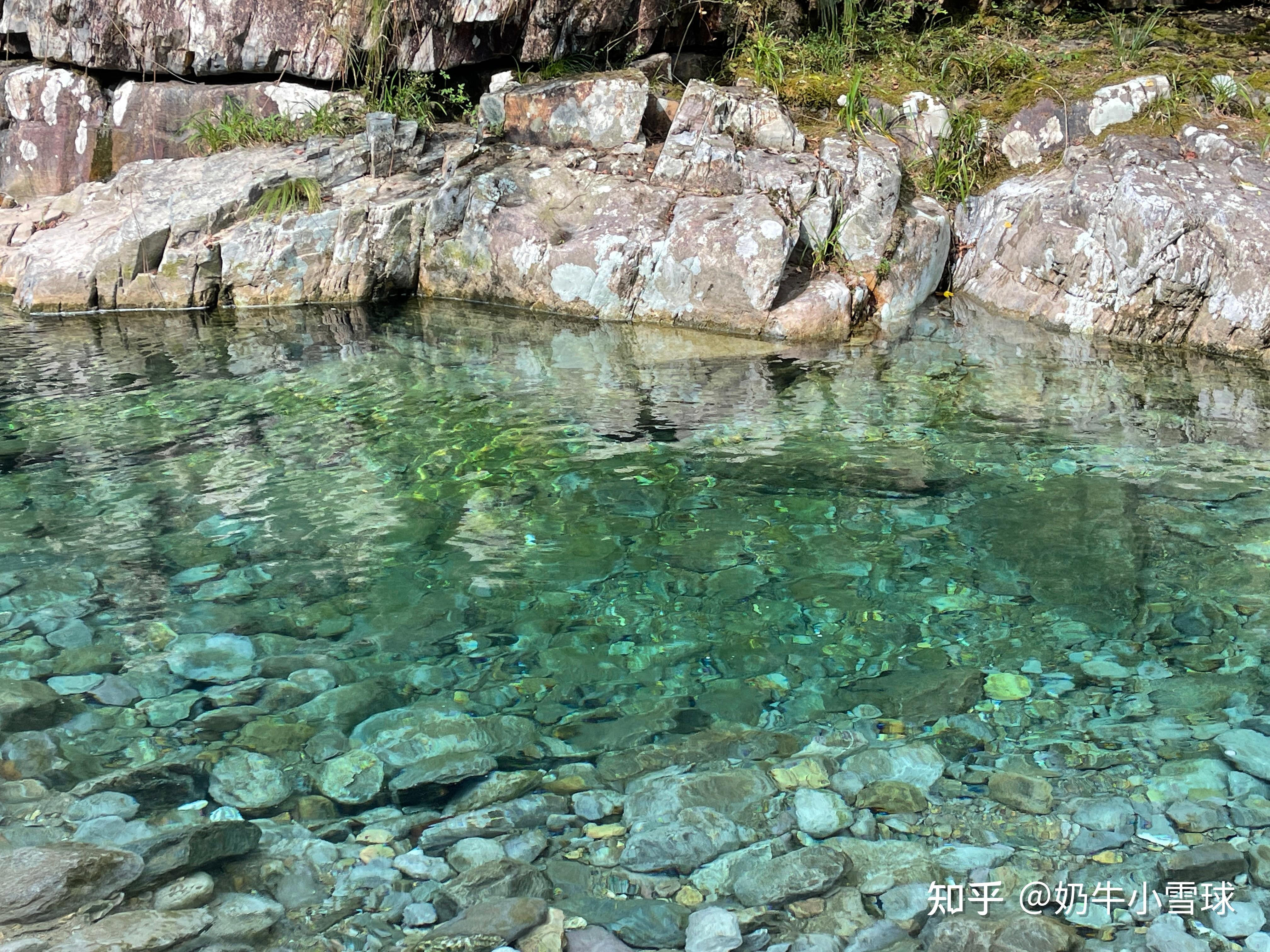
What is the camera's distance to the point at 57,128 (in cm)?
888

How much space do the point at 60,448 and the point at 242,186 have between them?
4.00 meters

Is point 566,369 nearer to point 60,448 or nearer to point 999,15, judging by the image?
point 60,448

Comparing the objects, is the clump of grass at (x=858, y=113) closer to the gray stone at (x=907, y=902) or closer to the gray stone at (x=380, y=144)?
the gray stone at (x=380, y=144)

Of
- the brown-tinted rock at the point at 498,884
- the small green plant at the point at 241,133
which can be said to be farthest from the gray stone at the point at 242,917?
the small green plant at the point at 241,133

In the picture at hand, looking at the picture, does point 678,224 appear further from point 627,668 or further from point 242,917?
point 242,917

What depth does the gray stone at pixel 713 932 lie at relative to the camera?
2.07 metres

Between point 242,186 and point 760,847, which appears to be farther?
point 242,186

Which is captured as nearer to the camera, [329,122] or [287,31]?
[329,122]

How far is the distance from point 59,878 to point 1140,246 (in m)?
6.93

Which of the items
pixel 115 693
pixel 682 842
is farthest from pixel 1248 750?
pixel 115 693

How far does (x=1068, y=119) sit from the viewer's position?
790cm

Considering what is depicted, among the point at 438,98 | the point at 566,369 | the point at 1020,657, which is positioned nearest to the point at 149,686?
the point at 1020,657

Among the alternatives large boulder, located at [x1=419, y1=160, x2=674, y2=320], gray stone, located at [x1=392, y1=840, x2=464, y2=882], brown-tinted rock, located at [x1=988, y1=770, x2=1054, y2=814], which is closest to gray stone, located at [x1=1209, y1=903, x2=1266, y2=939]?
brown-tinted rock, located at [x1=988, y1=770, x2=1054, y2=814]

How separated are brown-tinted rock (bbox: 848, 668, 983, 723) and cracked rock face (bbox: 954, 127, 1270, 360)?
468 centimetres
